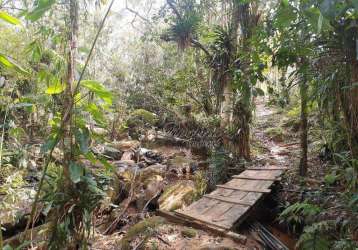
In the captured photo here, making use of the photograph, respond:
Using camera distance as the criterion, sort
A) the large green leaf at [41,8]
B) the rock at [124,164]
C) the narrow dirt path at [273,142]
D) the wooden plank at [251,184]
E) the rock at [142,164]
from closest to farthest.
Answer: the large green leaf at [41,8], the wooden plank at [251,184], the narrow dirt path at [273,142], the rock at [124,164], the rock at [142,164]

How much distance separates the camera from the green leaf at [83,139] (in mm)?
1759

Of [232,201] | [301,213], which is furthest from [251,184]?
[301,213]

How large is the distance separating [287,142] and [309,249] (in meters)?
6.17

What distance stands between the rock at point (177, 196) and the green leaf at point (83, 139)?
2.88 metres

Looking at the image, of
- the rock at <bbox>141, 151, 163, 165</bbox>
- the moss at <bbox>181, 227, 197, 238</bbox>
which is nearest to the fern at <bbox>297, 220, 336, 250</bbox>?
the moss at <bbox>181, 227, 197, 238</bbox>

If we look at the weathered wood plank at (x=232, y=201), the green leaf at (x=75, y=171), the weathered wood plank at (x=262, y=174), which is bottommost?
the weathered wood plank at (x=232, y=201)

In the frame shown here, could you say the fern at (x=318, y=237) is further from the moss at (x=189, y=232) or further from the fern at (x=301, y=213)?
the moss at (x=189, y=232)

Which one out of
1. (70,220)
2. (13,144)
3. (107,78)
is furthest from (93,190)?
(107,78)

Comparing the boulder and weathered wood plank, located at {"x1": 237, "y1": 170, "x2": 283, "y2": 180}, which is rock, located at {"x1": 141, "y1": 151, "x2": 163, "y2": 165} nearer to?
the boulder

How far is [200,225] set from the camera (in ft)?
11.0

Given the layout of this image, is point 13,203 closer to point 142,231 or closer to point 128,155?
point 142,231

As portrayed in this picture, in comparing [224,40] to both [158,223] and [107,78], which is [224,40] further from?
[107,78]

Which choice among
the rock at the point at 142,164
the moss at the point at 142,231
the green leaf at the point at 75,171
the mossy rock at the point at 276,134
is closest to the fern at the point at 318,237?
the moss at the point at 142,231

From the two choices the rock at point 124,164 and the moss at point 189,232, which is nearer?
the moss at point 189,232
